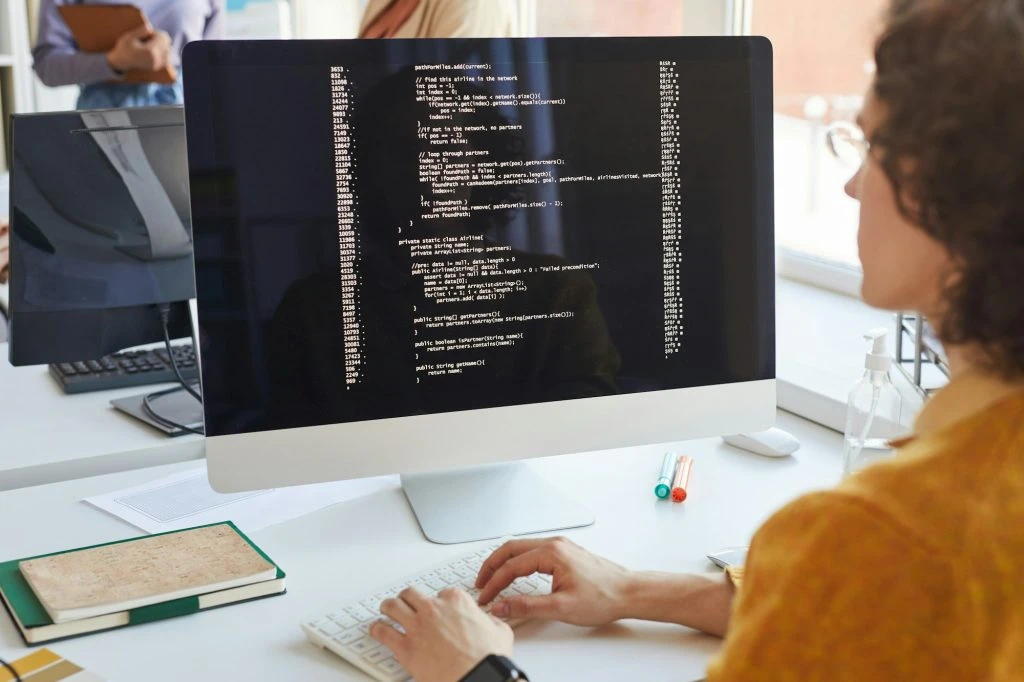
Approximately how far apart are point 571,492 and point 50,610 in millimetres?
593

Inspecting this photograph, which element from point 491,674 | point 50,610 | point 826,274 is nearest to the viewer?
point 491,674

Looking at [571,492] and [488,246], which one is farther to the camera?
[571,492]

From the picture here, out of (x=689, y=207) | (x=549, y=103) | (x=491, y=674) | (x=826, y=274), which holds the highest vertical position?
(x=549, y=103)

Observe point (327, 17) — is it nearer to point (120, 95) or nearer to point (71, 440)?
point (120, 95)

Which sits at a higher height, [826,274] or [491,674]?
[826,274]

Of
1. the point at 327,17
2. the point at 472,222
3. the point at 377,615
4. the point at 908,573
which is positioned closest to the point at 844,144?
the point at 472,222

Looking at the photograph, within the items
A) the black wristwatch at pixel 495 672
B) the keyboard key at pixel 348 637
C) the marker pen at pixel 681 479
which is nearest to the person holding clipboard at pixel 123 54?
the marker pen at pixel 681 479

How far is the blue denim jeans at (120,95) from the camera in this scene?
2939 mm

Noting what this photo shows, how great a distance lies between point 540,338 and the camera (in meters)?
1.23

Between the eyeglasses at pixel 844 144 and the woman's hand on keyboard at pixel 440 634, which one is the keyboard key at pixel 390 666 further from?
the eyeglasses at pixel 844 144

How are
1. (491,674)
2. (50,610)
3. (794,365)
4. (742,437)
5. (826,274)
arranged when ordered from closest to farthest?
(491,674), (50,610), (742,437), (794,365), (826,274)

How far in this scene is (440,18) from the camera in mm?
2500

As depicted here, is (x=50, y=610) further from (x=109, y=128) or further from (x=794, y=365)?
(x=794, y=365)

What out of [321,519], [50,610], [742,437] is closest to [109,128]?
[321,519]
